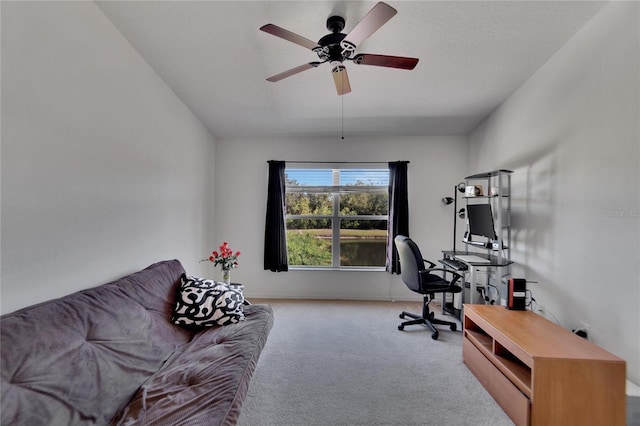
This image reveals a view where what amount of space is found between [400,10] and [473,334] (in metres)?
2.40

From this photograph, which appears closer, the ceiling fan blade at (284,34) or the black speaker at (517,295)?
the ceiling fan blade at (284,34)

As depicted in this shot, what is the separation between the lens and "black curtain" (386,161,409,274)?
3.54 metres

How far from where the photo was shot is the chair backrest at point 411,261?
2.59 m

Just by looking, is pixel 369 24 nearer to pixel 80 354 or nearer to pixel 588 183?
pixel 588 183

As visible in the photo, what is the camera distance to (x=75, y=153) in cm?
144

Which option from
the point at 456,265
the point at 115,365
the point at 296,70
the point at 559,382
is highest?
the point at 296,70

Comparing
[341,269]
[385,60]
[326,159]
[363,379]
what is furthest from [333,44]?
[341,269]

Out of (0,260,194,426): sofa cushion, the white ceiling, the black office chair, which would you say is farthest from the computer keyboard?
(0,260,194,426): sofa cushion

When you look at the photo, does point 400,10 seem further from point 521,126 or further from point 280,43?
point 521,126

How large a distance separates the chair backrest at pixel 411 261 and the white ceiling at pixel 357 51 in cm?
154

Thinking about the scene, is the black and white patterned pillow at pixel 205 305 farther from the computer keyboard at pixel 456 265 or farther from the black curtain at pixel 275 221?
the computer keyboard at pixel 456 265

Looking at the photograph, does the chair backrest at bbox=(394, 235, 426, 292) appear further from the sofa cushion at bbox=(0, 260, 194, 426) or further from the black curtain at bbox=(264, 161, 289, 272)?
the sofa cushion at bbox=(0, 260, 194, 426)

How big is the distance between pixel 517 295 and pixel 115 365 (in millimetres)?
2666

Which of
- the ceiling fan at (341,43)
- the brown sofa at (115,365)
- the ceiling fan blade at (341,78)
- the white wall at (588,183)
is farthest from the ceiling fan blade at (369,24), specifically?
the brown sofa at (115,365)
